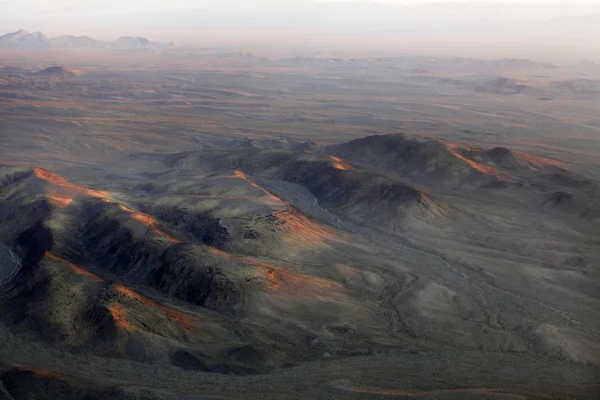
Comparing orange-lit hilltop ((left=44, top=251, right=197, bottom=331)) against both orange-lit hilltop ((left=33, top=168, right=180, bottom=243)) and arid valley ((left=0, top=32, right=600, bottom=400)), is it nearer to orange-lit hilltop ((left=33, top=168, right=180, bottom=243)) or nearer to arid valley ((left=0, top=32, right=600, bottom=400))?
arid valley ((left=0, top=32, right=600, bottom=400))

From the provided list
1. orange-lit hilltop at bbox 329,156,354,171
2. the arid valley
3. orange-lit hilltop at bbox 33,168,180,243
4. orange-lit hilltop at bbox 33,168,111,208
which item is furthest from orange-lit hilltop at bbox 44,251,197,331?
orange-lit hilltop at bbox 329,156,354,171

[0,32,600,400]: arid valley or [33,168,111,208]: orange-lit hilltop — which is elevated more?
[33,168,111,208]: orange-lit hilltop

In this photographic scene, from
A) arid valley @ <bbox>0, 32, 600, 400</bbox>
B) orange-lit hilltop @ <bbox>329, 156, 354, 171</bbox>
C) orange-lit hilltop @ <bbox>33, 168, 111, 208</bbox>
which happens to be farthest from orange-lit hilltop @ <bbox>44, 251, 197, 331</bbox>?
orange-lit hilltop @ <bbox>329, 156, 354, 171</bbox>

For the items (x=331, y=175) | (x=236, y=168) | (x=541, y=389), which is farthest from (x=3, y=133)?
(x=541, y=389)

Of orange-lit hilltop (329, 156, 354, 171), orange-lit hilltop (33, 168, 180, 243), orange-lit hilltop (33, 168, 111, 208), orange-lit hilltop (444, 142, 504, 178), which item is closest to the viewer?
orange-lit hilltop (33, 168, 180, 243)

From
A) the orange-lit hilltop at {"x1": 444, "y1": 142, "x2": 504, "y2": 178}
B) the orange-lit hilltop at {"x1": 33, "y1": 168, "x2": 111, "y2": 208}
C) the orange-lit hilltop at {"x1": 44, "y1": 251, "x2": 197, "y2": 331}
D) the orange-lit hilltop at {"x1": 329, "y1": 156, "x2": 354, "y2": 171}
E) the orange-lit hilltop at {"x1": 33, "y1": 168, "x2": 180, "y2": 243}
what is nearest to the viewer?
the orange-lit hilltop at {"x1": 44, "y1": 251, "x2": 197, "y2": 331}

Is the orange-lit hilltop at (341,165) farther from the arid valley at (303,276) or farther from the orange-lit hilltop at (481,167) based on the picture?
the orange-lit hilltop at (481,167)

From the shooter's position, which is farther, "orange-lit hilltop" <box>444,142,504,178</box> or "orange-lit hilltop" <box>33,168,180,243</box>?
"orange-lit hilltop" <box>444,142,504,178</box>

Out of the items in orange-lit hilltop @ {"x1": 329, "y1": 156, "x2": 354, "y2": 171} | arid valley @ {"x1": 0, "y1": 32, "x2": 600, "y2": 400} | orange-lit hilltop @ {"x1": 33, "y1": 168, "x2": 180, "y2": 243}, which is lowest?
arid valley @ {"x1": 0, "y1": 32, "x2": 600, "y2": 400}

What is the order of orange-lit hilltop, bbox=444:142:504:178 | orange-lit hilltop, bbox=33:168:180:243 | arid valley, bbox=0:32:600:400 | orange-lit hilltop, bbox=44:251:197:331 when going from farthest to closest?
orange-lit hilltop, bbox=444:142:504:178 < orange-lit hilltop, bbox=33:168:180:243 < orange-lit hilltop, bbox=44:251:197:331 < arid valley, bbox=0:32:600:400

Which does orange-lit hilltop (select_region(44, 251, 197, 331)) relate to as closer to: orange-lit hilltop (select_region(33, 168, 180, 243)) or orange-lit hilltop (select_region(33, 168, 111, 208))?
orange-lit hilltop (select_region(33, 168, 180, 243))

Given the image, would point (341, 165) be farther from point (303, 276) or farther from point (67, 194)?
point (303, 276)
